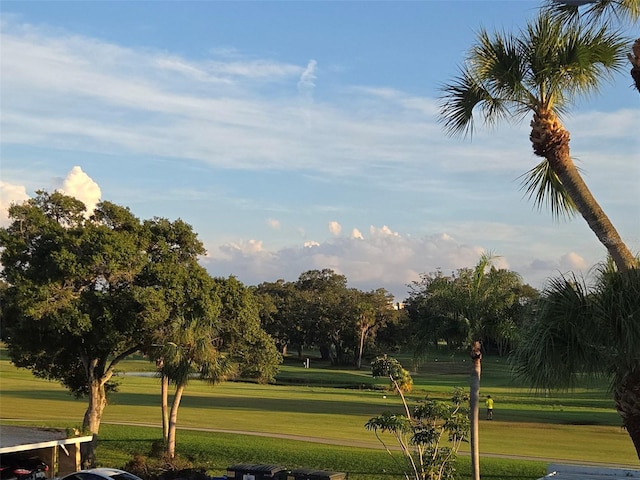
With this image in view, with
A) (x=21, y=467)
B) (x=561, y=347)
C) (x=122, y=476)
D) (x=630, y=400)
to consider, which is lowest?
(x=21, y=467)

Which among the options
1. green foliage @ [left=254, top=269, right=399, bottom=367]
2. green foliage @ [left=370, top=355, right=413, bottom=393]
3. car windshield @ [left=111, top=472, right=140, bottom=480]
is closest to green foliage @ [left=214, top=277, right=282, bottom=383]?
car windshield @ [left=111, top=472, right=140, bottom=480]

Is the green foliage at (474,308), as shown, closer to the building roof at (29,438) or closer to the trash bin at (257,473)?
the trash bin at (257,473)

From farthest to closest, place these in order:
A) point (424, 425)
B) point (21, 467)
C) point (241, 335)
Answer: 1. point (241, 335)
2. point (21, 467)
3. point (424, 425)

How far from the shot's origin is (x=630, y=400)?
9.44 metres

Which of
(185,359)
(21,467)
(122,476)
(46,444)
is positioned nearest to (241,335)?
(185,359)

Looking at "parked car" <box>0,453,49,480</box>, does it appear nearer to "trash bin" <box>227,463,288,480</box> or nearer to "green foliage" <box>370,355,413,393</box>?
"trash bin" <box>227,463,288,480</box>

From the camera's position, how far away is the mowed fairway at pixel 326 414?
30.4 m

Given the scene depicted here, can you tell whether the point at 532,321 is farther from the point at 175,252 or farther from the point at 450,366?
the point at 450,366

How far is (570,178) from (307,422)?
3056cm

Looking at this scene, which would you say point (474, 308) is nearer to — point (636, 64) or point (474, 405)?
point (474, 405)

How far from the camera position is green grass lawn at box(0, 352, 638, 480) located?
27.1m

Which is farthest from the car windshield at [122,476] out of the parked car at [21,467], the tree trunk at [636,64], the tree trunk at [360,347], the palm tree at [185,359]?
the tree trunk at [360,347]

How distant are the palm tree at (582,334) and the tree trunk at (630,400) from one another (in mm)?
54

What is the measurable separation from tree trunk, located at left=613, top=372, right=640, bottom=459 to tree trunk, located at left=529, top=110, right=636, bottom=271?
4.93 feet
